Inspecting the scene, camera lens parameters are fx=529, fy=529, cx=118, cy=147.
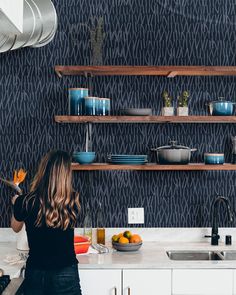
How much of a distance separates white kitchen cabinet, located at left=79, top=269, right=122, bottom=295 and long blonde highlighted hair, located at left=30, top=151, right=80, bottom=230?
47 cm

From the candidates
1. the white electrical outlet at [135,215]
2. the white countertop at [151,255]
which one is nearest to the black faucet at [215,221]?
the white countertop at [151,255]

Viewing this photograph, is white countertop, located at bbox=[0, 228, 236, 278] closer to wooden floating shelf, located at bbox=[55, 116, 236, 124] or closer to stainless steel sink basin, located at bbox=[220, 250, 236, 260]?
stainless steel sink basin, located at bbox=[220, 250, 236, 260]

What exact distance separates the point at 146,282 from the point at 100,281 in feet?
0.86

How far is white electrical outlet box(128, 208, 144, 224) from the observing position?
11.8 ft

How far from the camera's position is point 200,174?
11.9ft

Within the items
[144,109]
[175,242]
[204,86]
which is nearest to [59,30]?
[144,109]

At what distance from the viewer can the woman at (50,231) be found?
2584 millimetres

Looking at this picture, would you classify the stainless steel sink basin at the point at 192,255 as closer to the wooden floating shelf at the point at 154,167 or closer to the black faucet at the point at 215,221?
the black faucet at the point at 215,221

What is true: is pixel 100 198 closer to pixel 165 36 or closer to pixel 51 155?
pixel 51 155

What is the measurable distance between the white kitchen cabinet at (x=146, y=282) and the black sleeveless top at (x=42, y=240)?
0.51 m

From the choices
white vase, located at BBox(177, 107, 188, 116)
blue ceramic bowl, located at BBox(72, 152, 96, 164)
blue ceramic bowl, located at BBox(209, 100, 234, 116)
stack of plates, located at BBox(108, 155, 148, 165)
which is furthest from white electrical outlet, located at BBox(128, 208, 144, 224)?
blue ceramic bowl, located at BBox(209, 100, 234, 116)

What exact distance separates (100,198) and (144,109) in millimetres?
696

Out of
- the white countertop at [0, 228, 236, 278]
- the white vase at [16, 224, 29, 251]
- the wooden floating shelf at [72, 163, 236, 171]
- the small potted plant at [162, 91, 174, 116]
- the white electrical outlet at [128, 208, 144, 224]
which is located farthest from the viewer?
the white electrical outlet at [128, 208, 144, 224]

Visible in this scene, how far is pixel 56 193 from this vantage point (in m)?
2.63
